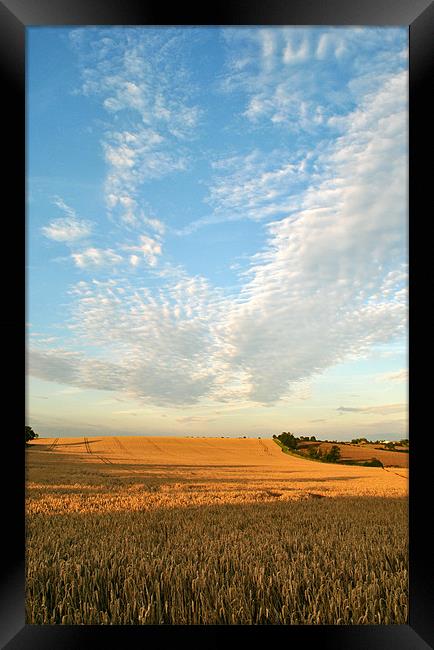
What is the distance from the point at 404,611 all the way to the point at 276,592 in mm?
696

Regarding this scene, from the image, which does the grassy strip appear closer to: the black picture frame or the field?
the field

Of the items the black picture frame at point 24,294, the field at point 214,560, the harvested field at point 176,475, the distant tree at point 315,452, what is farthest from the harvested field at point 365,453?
the black picture frame at point 24,294

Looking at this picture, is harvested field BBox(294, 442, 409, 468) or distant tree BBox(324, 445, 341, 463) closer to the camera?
harvested field BBox(294, 442, 409, 468)

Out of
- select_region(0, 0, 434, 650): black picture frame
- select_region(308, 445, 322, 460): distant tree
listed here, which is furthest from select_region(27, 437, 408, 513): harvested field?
select_region(0, 0, 434, 650): black picture frame

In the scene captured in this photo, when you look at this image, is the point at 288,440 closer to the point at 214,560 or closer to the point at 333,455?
the point at 333,455

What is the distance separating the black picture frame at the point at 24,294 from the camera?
1.95 m

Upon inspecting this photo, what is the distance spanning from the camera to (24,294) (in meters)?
2.14

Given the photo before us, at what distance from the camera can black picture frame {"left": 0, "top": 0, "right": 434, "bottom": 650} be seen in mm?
1954

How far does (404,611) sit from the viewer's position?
8.43 ft

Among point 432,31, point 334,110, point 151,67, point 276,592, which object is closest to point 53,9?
point 432,31

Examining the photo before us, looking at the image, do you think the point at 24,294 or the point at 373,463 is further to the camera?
the point at 373,463

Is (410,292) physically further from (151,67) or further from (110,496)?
(110,496)

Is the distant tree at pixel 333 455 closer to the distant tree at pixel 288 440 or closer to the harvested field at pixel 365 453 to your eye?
the harvested field at pixel 365 453

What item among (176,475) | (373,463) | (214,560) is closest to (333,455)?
(373,463)
